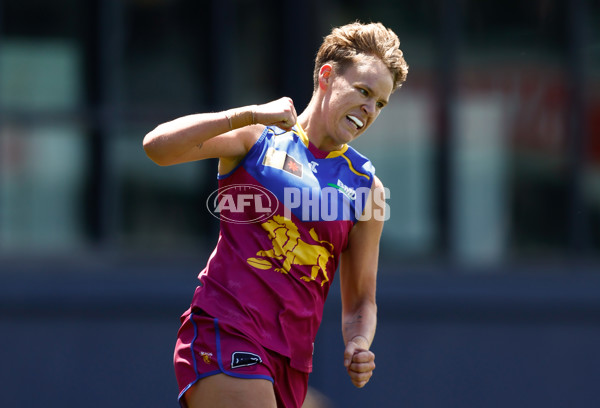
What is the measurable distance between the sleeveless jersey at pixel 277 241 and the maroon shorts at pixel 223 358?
0.12 feet

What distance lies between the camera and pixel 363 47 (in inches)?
128

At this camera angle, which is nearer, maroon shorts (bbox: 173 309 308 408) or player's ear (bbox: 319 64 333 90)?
maroon shorts (bbox: 173 309 308 408)

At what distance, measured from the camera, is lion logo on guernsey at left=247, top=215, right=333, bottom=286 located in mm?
3238

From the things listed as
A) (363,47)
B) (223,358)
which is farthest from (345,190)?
(223,358)

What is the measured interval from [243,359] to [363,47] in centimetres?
122

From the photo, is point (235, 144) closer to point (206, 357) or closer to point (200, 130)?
point (200, 130)

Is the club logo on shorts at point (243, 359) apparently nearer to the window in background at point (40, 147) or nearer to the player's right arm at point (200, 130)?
the player's right arm at point (200, 130)

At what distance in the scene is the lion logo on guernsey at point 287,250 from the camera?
3.24m

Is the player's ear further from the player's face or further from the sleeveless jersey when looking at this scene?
the sleeveless jersey

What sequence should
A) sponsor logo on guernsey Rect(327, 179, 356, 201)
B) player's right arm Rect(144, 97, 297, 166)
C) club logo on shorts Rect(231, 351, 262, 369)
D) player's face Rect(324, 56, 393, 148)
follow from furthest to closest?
1. sponsor logo on guernsey Rect(327, 179, 356, 201)
2. player's face Rect(324, 56, 393, 148)
3. club logo on shorts Rect(231, 351, 262, 369)
4. player's right arm Rect(144, 97, 297, 166)

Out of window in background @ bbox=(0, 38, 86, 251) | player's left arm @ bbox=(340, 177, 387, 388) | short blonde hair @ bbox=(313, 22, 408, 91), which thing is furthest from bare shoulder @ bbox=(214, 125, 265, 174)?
window in background @ bbox=(0, 38, 86, 251)

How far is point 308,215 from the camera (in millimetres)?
3264

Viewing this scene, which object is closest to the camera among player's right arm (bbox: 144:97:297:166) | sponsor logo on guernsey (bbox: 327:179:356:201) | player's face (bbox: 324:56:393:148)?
player's right arm (bbox: 144:97:297:166)

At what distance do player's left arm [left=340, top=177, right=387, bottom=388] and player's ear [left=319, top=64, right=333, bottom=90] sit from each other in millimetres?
444
